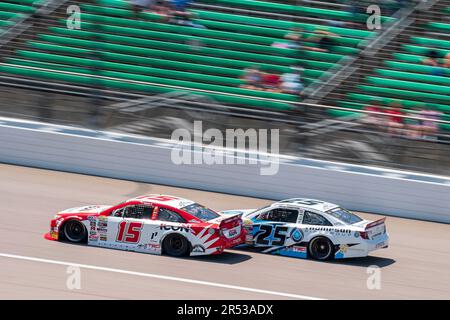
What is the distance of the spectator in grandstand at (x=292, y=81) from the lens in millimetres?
20984

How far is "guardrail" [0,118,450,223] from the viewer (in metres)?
18.3

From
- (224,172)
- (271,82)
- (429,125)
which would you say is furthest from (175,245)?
(271,82)

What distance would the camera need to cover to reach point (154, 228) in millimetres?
14250

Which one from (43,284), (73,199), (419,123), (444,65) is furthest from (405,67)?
(43,284)

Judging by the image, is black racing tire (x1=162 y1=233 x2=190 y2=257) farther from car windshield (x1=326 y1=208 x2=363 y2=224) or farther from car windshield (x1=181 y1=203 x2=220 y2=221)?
car windshield (x1=326 y1=208 x2=363 y2=224)

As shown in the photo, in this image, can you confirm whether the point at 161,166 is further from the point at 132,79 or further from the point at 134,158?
the point at 132,79

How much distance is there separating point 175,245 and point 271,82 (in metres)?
8.08

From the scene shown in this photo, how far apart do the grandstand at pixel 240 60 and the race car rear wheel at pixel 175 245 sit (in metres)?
5.39

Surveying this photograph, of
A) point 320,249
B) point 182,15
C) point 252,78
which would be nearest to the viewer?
point 320,249

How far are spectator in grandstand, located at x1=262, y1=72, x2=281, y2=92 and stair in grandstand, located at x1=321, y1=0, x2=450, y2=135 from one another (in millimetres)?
1197

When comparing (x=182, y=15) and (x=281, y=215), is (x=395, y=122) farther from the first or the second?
(x=182, y=15)

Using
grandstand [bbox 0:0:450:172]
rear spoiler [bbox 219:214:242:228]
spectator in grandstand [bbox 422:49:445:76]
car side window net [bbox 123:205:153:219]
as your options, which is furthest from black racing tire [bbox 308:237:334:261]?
spectator in grandstand [bbox 422:49:445:76]

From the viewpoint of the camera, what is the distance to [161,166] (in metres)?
19.9

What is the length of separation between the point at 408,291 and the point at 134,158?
28.1 ft
